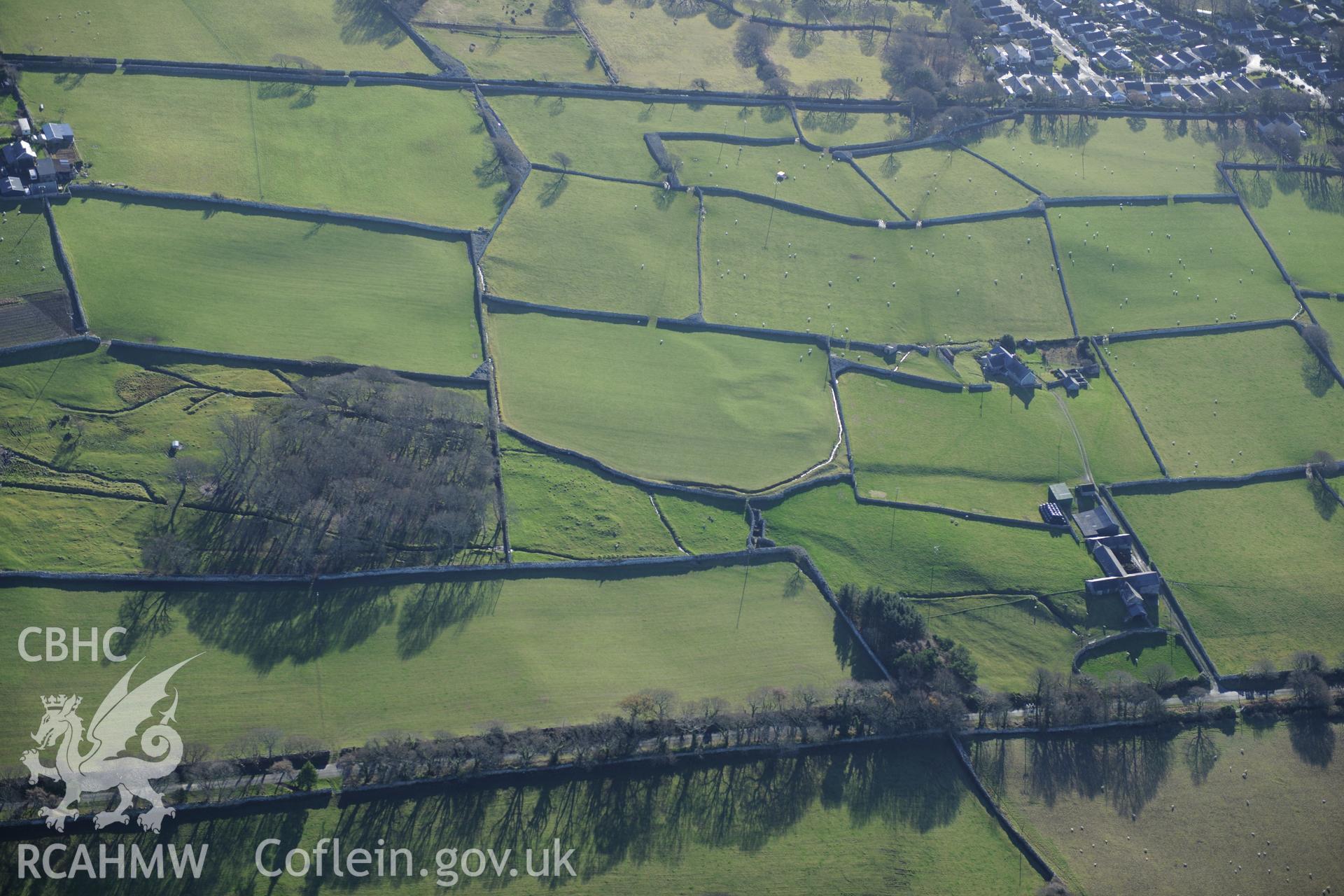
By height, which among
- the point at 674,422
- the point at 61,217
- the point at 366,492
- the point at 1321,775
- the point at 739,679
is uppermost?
the point at 61,217

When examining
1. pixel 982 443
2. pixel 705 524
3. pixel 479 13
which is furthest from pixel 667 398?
pixel 479 13

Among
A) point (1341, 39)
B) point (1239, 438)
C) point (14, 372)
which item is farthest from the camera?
point (1341, 39)

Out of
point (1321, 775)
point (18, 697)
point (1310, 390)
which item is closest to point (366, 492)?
point (18, 697)

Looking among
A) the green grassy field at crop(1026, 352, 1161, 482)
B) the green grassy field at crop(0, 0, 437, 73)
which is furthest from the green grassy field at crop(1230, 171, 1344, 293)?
the green grassy field at crop(0, 0, 437, 73)

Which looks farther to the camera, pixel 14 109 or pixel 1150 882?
pixel 14 109

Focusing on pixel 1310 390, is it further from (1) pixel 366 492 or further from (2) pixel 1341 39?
(1) pixel 366 492

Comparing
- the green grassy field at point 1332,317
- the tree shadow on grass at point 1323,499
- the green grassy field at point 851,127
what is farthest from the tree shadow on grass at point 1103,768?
the green grassy field at point 851,127

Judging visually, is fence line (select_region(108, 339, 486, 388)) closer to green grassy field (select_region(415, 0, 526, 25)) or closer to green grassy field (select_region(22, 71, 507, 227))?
green grassy field (select_region(22, 71, 507, 227))

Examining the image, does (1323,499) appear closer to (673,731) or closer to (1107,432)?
(1107,432)
